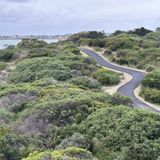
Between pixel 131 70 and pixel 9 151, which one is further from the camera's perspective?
pixel 131 70

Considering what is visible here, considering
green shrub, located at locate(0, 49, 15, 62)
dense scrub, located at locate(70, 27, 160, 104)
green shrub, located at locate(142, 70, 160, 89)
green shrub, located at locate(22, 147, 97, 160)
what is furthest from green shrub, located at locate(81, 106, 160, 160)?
green shrub, located at locate(0, 49, 15, 62)

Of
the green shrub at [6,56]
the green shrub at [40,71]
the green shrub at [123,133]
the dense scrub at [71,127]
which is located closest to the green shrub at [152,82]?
the green shrub at [40,71]

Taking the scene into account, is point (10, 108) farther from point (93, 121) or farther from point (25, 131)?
point (93, 121)

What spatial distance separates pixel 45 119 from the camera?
20547mm

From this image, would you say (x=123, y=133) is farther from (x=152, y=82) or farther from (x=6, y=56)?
(x=6, y=56)

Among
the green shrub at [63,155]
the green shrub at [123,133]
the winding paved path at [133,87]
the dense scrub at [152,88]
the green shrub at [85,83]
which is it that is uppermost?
the green shrub at [63,155]

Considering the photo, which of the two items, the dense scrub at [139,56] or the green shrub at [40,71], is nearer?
the dense scrub at [139,56]

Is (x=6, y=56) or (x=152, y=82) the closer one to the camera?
(x=152, y=82)

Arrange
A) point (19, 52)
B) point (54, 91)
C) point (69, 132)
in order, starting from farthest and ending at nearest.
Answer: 1. point (19, 52)
2. point (54, 91)
3. point (69, 132)

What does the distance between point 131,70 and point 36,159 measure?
35.2 meters

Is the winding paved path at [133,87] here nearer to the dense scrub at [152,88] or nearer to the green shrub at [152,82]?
the dense scrub at [152,88]

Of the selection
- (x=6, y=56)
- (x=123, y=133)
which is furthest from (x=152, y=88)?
(x=6, y=56)

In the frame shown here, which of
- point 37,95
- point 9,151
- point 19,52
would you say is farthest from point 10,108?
point 19,52

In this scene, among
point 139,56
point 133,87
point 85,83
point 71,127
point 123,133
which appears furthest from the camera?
point 139,56
